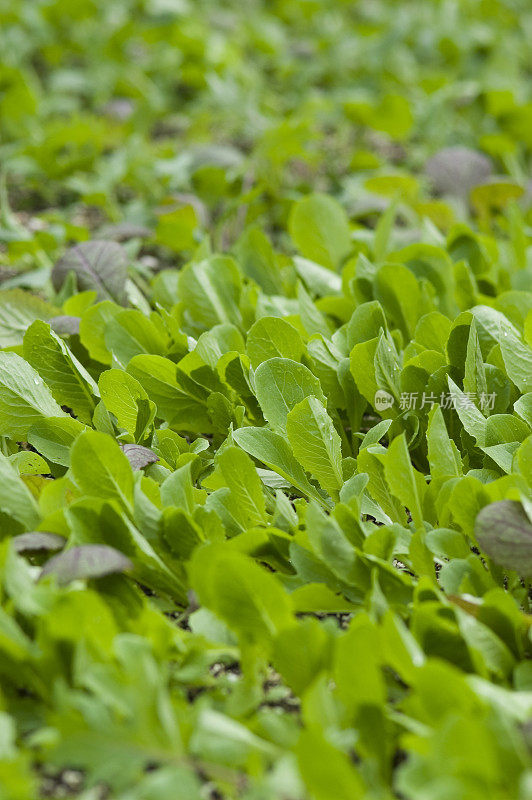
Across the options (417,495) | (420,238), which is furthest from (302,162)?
(417,495)

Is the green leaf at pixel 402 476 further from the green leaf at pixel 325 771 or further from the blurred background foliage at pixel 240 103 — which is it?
the blurred background foliage at pixel 240 103

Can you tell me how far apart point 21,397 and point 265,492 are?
0.98ft

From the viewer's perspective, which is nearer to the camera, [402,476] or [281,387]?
[402,476]

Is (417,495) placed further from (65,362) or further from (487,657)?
(65,362)

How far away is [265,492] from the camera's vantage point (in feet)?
3.26

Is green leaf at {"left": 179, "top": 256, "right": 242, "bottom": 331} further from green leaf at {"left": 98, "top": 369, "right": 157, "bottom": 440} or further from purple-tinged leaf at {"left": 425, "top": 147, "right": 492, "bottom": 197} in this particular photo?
purple-tinged leaf at {"left": 425, "top": 147, "right": 492, "bottom": 197}

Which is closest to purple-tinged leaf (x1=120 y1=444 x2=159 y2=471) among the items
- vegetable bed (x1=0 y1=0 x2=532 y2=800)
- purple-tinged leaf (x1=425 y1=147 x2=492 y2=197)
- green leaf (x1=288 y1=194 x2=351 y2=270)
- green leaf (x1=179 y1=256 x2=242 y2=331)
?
vegetable bed (x1=0 y1=0 x2=532 y2=800)

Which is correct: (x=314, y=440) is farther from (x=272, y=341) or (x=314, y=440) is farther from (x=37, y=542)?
(x=37, y=542)

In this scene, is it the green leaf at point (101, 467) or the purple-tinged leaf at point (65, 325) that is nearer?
the green leaf at point (101, 467)

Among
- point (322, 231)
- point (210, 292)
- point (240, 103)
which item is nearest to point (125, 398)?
point (210, 292)

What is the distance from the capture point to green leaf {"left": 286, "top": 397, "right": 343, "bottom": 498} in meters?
0.93

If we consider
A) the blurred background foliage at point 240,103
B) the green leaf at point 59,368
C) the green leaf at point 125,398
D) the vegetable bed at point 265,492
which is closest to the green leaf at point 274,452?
the vegetable bed at point 265,492

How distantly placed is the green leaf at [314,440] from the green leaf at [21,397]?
295mm

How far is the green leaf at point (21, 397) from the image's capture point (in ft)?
3.28
